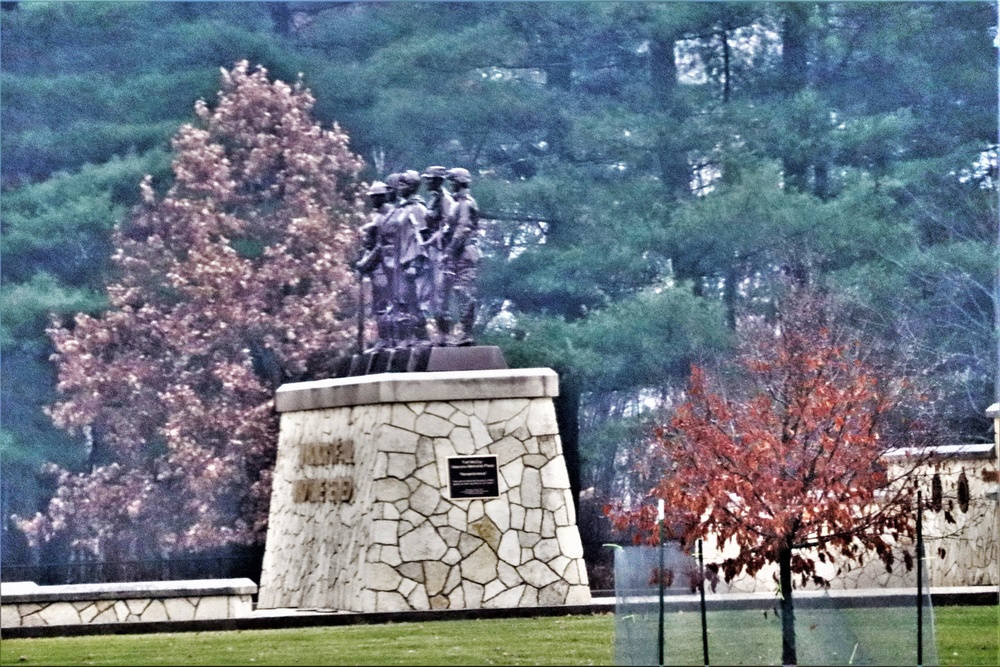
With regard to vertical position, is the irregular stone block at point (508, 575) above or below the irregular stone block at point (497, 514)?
below

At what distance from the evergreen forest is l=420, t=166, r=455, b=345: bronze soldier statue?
11137mm

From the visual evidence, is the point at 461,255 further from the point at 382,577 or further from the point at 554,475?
the point at 382,577

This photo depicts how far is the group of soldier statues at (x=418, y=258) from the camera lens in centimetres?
1991

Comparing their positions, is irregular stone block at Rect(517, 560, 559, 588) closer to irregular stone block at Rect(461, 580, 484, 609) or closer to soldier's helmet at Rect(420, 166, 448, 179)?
irregular stone block at Rect(461, 580, 484, 609)

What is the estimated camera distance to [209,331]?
3073 centimetres

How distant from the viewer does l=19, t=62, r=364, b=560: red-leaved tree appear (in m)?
29.9

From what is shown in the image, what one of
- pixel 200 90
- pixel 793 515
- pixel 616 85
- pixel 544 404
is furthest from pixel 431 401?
pixel 616 85

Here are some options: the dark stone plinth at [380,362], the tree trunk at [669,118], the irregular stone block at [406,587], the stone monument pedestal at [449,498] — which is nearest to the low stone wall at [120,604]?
the stone monument pedestal at [449,498]

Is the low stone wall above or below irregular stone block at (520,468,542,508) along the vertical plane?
below

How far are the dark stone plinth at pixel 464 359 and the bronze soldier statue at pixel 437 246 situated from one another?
1.84 ft

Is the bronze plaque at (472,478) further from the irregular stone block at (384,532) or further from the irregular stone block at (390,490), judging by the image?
the irregular stone block at (384,532)

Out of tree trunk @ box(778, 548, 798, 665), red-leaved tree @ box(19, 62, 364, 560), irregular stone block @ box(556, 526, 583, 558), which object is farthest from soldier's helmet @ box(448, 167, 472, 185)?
red-leaved tree @ box(19, 62, 364, 560)

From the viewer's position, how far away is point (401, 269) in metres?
20.3

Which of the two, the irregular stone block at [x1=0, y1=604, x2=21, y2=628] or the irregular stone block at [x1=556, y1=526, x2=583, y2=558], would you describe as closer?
the irregular stone block at [x1=0, y1=604, x2=21, y2=628]
